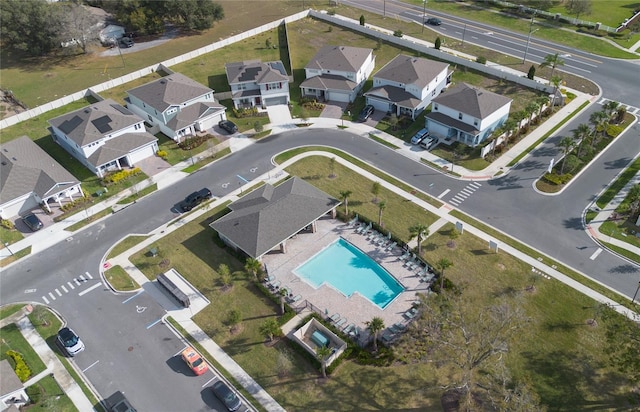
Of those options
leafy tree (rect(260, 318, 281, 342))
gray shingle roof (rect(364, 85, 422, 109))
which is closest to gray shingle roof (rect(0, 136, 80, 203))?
leafy tree (rect(260, 318, 281, 342))

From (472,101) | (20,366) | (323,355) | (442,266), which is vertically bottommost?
(20,366)

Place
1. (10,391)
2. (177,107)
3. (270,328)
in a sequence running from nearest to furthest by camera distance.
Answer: (10,391), (270,328), (177,107)

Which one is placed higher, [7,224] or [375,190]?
[375,190]

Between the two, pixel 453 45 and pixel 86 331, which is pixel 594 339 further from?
pixel 453 45

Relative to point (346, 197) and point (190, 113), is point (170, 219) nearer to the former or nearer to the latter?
point (190, 113)

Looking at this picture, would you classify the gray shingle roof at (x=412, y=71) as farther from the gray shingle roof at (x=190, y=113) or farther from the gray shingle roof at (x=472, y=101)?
the gray shingle roof at (x=190, y=113)

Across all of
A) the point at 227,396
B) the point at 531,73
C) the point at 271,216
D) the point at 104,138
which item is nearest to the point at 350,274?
the point at 271,216
